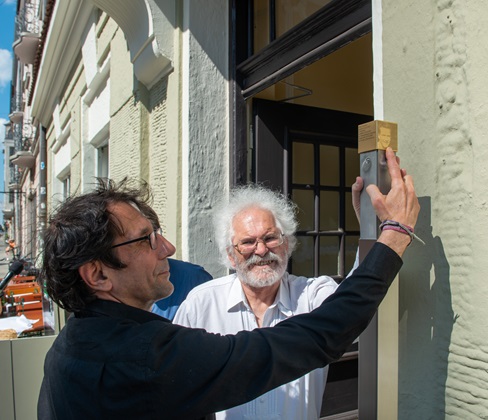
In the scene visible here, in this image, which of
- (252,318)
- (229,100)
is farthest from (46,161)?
(252,318)

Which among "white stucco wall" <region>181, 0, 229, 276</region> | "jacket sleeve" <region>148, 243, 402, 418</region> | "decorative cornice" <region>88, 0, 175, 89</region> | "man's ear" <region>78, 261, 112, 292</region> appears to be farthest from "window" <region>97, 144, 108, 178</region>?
"jacket sleeve" <region>148, 243, 402, 418</region>

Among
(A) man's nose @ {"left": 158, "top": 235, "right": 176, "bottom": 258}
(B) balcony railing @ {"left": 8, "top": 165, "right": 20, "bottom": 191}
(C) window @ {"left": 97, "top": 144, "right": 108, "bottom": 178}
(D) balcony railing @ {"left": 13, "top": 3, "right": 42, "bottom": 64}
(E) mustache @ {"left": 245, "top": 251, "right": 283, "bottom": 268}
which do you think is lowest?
(E) mustache @ {"left": 245, "top": 251, "right": 283, "bottom": 268}

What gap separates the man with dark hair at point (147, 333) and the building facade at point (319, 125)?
207mm

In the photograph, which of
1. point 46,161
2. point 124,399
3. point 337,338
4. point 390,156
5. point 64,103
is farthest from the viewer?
point 46,161

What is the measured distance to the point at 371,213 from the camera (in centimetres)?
128

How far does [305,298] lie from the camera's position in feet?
5.82

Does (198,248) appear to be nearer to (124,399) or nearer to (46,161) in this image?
(124,399)

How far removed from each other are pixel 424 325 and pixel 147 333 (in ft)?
2.86

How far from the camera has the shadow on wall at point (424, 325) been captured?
133 centimetres

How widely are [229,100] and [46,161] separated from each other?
36.6ft

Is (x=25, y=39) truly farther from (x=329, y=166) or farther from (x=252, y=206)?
(x=252, y=206)

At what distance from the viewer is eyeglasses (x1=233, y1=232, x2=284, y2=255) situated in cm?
176

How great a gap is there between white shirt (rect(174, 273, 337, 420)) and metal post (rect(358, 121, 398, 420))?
29 centimetres

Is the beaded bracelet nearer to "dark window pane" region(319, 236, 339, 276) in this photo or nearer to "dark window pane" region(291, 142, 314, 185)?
"dark window pane" region(291, 142, 314, 185)
